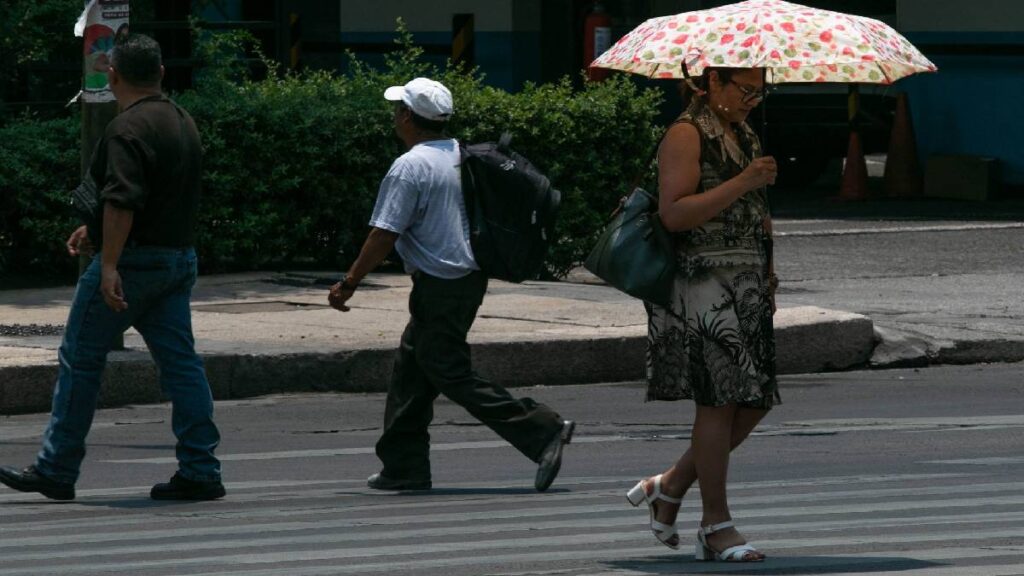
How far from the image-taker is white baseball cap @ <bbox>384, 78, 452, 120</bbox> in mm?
8328

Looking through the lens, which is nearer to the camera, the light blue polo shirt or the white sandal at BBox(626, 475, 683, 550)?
the white sandal at BBox(626, 475, 683, 550)

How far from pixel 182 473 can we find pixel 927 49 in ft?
55.3

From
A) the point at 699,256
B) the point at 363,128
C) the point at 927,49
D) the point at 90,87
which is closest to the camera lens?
the point at 699,256

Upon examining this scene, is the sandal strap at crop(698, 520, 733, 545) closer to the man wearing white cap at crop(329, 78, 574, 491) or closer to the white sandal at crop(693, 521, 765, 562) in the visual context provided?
the white sandal at crop(693, 521, 765, 562)

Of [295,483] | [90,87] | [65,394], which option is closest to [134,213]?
[65,394]

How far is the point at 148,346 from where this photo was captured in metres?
8.09

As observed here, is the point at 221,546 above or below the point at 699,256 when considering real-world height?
below

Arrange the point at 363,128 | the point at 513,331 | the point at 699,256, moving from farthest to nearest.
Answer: the point at 363,128
the point at 513,331
the point at 699,256

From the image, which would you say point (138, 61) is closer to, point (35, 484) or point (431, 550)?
point (35, 484)

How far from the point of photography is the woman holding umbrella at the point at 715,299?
670 centimetres

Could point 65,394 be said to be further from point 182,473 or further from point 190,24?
point 190,24

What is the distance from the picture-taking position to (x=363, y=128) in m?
15.2

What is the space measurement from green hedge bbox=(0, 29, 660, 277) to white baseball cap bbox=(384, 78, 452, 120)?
6.12 m

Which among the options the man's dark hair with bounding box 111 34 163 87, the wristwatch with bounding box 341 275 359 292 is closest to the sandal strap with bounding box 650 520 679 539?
the wristwatch with bounding box 341 275 359 292
